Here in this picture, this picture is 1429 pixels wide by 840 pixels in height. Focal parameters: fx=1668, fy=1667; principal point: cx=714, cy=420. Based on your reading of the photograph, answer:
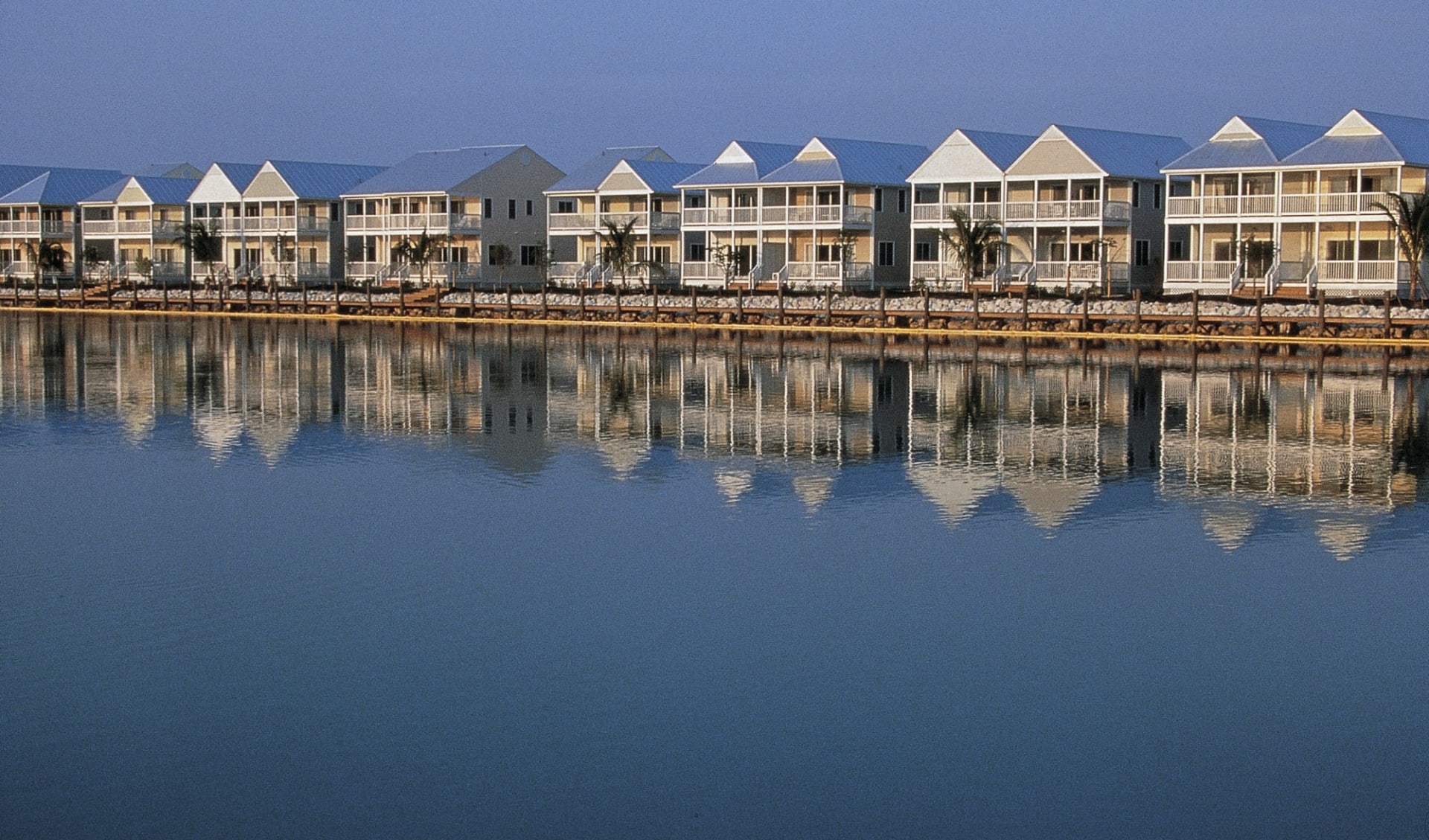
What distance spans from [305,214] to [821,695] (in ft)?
261

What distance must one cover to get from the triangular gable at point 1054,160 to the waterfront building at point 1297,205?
3.11 meters

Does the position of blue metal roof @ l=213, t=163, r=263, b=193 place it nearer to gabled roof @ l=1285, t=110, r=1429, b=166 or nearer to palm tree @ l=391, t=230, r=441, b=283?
palm tree @ l=391, t=230, r=441, b=283

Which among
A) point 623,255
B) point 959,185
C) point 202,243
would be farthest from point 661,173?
point 202,243

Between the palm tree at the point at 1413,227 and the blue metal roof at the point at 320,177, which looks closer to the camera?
the palm tree at the point at 1413,227

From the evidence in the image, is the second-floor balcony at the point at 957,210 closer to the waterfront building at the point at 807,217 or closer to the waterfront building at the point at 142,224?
the waterfront building at the point at 807,217

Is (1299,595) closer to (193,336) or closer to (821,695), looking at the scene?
(821,695)

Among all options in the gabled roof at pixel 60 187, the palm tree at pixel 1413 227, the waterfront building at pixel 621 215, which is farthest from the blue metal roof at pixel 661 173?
the gabled roof at pixel 60 187

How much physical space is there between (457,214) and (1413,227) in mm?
44700

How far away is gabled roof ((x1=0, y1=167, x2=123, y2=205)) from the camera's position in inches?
3829

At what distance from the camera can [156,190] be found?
94.1 metres

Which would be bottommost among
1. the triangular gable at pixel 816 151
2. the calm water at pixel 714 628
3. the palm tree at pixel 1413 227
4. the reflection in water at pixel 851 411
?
the calm water at pixel 714 628

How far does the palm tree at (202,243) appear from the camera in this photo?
86625 millimetres

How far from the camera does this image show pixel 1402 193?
180 feet

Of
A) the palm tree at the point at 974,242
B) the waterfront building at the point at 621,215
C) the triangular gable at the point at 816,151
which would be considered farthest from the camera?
the waterfront building at the point at 621,215
